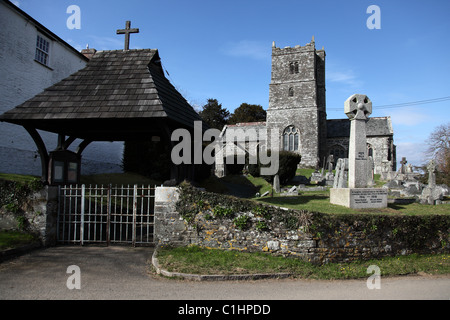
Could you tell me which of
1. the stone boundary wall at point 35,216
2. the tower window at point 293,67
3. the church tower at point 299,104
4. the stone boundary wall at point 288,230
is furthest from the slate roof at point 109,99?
the tower window at point 293,67

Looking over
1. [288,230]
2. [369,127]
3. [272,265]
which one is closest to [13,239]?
[272,265]

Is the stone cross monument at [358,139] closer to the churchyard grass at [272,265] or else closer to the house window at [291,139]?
the churchyard grass at [272,265]

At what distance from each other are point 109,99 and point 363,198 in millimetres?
8746

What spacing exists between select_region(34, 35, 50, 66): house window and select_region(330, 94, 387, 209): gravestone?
1668 centimetres

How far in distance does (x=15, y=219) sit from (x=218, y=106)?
161 feet

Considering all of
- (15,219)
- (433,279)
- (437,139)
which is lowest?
(433,279)

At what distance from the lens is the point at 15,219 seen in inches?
310

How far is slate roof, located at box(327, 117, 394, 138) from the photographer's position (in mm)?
38656

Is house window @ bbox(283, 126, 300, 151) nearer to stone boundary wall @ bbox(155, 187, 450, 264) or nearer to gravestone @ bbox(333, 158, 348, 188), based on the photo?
gravestone @ bbox(333, 158, 348, 188)

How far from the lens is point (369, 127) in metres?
39.8

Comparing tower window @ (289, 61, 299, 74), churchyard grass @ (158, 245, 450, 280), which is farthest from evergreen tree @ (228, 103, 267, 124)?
churchyard grass @ (158, 245, 450, 280)

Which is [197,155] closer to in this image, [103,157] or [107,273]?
[107,273]

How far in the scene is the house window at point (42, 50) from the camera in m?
17.1
